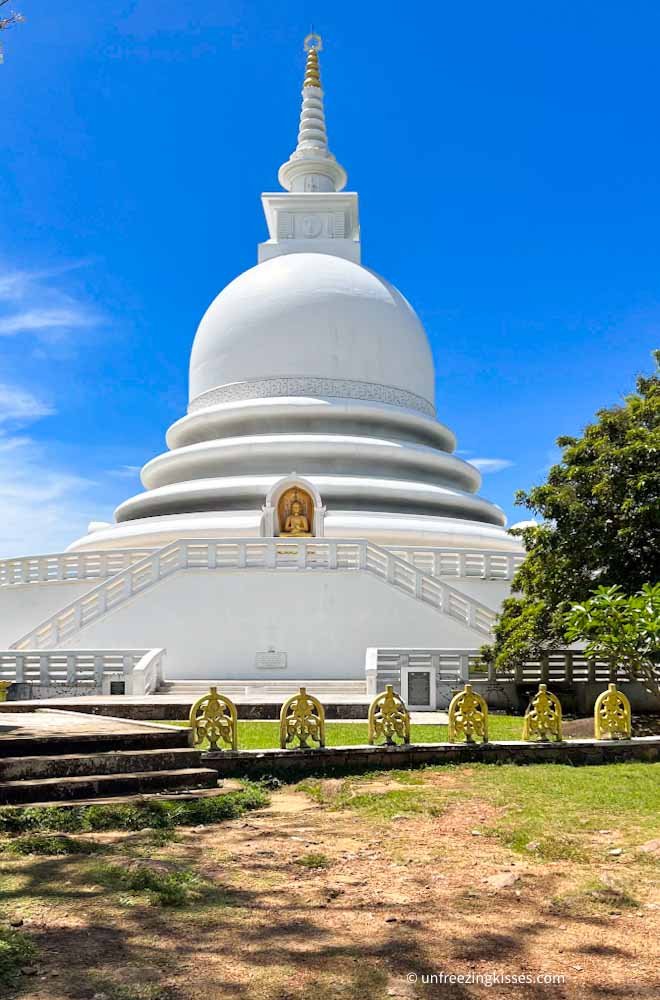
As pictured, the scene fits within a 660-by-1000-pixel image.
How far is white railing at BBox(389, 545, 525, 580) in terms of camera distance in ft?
75.9

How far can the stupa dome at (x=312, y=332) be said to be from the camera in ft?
101

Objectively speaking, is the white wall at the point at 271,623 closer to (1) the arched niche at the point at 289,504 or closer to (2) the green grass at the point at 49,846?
(1) the arched niche at the point at 289,504

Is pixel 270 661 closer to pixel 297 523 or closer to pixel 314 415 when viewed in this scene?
pixel 297 523

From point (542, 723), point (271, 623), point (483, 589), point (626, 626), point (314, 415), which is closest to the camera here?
point (542, 723)

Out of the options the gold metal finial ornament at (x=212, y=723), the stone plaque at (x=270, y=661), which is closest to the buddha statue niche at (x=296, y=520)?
the stone plaque at (x=270, y=661)

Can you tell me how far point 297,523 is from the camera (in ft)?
79.4

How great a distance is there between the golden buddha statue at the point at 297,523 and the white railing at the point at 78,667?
607 centimetres

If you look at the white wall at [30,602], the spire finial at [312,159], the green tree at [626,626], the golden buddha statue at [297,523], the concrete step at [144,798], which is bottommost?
the concrete step at [144,798]

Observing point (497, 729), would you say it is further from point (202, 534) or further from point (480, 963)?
point (202, 534)

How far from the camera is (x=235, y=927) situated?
4.79 meters

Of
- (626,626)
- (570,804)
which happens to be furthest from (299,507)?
(570,804)

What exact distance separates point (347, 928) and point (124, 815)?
9.96 ft

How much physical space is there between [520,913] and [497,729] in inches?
362

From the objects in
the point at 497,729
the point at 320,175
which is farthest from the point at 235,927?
the point at 320,175
